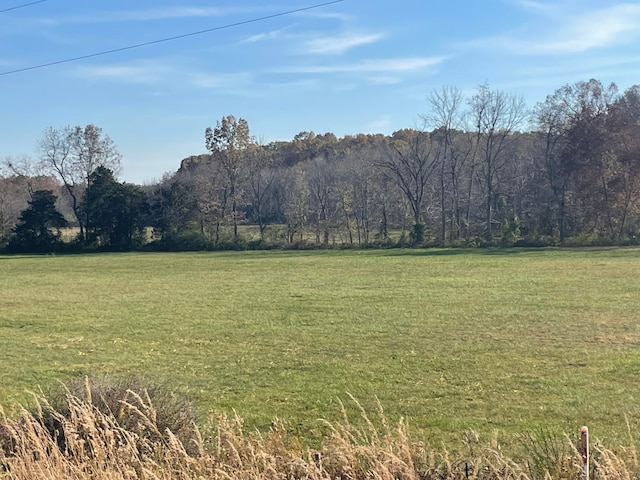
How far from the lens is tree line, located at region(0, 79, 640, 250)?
40.8 meters

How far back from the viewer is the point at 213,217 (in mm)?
49938

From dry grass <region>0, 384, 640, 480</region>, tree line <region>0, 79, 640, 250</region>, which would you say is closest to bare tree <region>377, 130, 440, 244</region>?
tree line <region>0, 79, 640, 250</region>

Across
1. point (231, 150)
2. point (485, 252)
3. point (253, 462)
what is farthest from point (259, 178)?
point (253, 462)

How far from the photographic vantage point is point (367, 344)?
11250mm

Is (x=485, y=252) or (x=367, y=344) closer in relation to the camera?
(x=367, y=344)

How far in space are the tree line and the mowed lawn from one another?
18993 mm

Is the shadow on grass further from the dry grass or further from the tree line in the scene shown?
the dry grass

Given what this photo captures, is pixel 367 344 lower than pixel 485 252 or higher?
lower

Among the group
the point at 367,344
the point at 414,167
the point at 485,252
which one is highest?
the point at 414,167

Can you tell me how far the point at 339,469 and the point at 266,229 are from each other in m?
43.9

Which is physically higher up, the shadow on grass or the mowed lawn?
the shadow on grass

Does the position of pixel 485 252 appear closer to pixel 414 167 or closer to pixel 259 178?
pixel 414 167

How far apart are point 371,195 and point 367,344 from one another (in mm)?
38665

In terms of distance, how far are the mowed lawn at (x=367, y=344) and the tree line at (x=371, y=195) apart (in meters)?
19.0
